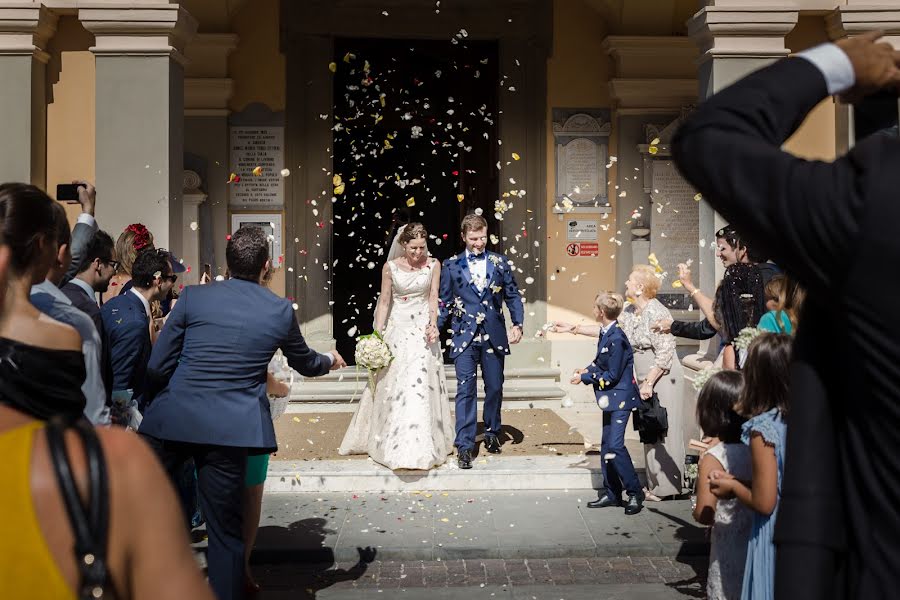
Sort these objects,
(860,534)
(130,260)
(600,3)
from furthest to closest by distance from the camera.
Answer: (600,3) → (130,260) → (860,534)

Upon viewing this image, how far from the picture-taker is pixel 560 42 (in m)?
12.6

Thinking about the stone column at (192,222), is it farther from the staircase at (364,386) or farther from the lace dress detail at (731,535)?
the lace dress detail at (731,535)

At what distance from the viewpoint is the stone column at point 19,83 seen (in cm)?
936

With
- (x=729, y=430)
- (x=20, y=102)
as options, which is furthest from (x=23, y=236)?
(x=20, y=102)

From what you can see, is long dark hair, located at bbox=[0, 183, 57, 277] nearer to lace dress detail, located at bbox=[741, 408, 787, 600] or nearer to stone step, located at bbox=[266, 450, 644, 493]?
lace dress detail, located at bbox=[741, 408, 787, 600]

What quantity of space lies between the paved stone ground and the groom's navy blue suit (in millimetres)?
2786

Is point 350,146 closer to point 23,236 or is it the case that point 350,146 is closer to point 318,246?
point 318,246

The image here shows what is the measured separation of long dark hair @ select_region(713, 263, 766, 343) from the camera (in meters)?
6.61

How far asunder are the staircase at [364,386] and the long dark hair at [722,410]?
7.26 meters

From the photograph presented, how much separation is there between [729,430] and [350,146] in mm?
9215

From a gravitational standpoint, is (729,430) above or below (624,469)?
above

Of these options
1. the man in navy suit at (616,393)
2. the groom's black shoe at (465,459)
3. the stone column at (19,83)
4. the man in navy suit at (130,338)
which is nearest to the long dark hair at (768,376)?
the man in navy suit at (130,338)

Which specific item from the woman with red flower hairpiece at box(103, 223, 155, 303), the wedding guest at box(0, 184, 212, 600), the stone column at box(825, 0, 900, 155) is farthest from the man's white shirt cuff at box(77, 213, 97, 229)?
the stone column at box(825, 0, 900, 155)

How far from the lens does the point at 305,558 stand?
21.4 ft
